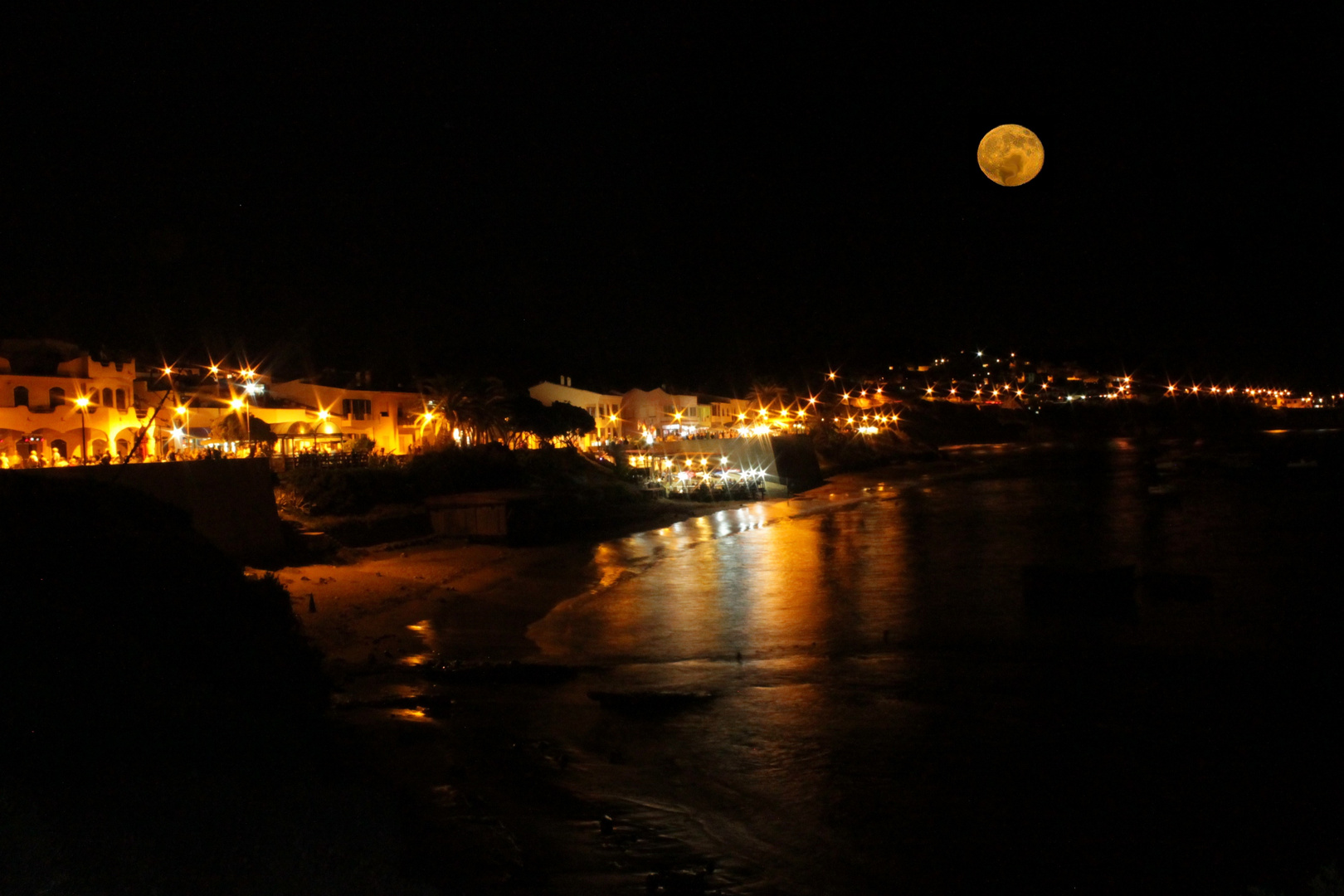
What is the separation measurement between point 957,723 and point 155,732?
9030mm

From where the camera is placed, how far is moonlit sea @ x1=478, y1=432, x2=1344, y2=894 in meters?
7.96

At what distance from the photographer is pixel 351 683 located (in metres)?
12.7

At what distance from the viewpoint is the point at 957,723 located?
11320 millimetres

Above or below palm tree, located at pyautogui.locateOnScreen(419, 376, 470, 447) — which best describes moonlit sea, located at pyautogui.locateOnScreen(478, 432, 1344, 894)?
below

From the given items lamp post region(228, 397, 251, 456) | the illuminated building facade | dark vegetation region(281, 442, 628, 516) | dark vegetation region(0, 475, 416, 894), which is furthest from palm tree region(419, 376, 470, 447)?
dark vegetation region(0, 475, 416, 894)

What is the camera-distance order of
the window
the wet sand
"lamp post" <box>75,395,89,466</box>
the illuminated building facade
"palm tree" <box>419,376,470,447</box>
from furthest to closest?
"palm tree" <box>419,376,470,447</box> → the window → the illuminated building facade → "lamp post" <box>75,395,89,466</box> → the wet sand

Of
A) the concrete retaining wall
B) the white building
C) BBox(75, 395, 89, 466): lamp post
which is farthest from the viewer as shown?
the white building

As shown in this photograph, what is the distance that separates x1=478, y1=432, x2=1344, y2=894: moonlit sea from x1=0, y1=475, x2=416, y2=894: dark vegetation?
2.92m

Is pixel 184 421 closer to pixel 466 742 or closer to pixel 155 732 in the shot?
pixel 466 742

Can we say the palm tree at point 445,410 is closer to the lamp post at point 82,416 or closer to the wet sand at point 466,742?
the lamp post at point 82,416

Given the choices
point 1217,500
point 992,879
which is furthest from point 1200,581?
point 1217,500

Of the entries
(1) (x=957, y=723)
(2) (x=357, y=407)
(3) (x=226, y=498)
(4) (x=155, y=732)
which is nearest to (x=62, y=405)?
(3) (x=226, y=498)

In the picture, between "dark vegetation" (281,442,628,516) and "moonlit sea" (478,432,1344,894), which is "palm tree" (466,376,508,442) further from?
"moonlit sea" (478,432,1344,894)

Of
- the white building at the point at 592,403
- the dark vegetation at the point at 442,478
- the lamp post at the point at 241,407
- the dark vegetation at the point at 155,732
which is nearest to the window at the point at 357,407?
the dark vegetation at the point at 442,478
